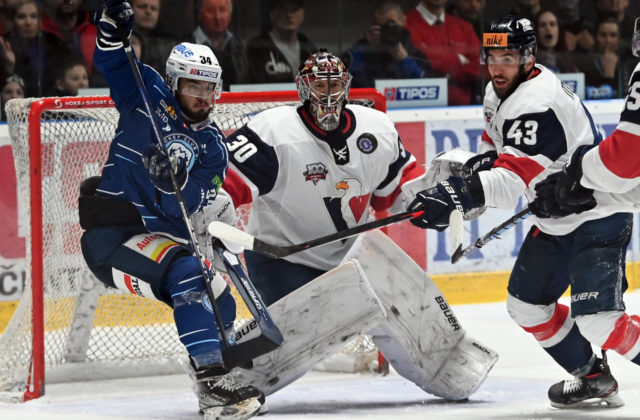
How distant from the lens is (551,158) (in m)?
3.73

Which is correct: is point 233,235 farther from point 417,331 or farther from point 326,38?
point 326,38

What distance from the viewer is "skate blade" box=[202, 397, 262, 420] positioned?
11.7ft

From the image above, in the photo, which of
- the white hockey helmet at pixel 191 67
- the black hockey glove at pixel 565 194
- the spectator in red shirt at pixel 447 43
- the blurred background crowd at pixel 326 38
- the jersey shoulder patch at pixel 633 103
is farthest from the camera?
the spectator in red shirt at pixel 447 43

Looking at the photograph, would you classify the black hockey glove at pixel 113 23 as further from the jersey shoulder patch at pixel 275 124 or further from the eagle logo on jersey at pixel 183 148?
the jersey shoulder patch at pixel 275 124

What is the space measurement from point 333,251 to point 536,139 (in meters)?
0.84

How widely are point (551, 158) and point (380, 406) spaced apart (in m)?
0.90

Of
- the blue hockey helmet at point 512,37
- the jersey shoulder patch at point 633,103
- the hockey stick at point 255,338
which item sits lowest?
the hockey stick at point 255,338

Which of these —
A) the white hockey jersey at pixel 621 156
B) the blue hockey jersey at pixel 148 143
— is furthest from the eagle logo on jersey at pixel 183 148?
the white hockey jersey at pixel 621 156

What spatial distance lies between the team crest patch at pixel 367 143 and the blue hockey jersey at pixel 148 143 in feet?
1.63

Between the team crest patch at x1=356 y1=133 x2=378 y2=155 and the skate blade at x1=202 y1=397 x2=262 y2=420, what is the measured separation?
956mm

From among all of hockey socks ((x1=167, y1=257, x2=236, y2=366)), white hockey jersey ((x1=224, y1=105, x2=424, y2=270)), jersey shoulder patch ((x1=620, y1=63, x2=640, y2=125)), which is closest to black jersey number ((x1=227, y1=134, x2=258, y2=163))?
white hockey jersey ((x1=224, y1=105, x2=424, y2=270))

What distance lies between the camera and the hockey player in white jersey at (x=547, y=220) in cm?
369

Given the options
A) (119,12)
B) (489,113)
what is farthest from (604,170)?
(119,12)

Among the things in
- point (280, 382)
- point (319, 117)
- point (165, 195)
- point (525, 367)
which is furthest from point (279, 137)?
point (525, 367)
